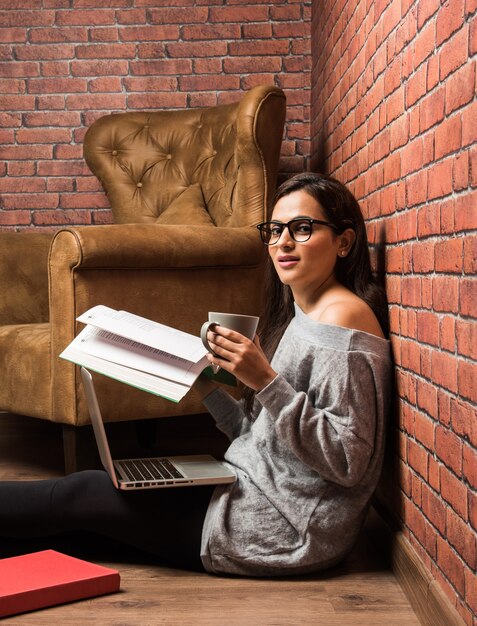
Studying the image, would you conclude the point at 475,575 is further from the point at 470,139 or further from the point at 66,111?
the point at 66,111

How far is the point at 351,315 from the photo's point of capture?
1.55 metres

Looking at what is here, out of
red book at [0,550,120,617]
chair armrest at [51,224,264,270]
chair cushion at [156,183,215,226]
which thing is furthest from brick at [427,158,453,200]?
chair cushion at [156,183,215,226]

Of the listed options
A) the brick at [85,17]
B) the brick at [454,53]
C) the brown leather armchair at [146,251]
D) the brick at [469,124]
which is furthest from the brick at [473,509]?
the brick at [85,17]

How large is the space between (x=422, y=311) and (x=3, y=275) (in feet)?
6.25

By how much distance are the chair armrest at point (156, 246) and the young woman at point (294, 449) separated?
60 cm

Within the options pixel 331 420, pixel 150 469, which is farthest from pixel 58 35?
pixel 331 420

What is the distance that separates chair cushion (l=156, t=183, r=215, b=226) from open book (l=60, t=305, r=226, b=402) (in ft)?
4.46

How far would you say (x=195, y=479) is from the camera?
1.58 meters

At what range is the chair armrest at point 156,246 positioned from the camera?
6.93ft

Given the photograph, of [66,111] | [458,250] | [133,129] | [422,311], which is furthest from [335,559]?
[66,111]

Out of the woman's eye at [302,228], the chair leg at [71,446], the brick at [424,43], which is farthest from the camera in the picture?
the chair leg at [71,446]

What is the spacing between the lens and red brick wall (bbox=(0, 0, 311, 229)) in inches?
132

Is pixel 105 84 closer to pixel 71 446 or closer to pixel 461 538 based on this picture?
pixel 71 446

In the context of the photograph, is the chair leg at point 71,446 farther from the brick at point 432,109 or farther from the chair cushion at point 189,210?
the brick at point 432,109
